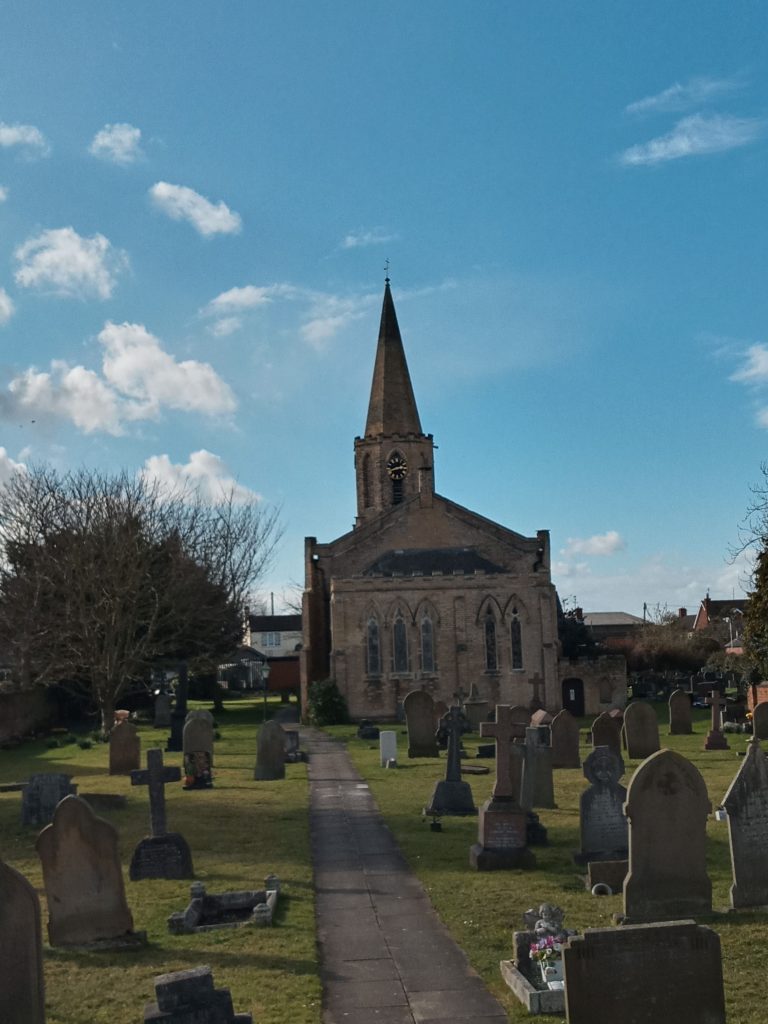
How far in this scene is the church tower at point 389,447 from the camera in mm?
51469

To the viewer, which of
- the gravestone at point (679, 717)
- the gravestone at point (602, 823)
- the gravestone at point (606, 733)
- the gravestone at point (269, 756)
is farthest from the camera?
the gravestone at point (679, 717)

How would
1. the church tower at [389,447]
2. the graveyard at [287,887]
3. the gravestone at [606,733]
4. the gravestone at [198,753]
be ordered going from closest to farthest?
the graveyard at [287,887], the gravestone at [198,753], the gravestone at [606,733], the church tower at [389,447]

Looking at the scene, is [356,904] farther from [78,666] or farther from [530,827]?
[78,666]

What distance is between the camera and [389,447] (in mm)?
51500

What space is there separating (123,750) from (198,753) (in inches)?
146

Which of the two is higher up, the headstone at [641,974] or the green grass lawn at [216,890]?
the headstone at [641,974]

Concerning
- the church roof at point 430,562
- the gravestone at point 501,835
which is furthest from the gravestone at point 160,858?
the church roof at point 430,562

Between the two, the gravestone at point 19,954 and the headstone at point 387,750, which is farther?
the headstone at point 387,750

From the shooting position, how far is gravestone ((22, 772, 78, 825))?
18219 mm

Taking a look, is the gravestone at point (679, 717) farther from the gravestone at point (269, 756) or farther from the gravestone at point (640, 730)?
the gravestone at point (269, 756)

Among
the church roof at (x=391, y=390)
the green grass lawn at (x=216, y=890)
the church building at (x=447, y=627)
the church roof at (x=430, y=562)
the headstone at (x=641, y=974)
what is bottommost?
the green grass lawn at (x=216, y=890)

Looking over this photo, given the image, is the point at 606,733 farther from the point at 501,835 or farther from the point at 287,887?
the point at 287,887

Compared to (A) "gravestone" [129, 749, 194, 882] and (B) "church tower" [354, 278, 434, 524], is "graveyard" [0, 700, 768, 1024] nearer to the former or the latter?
(A) "gravestone" [129, 749, 194, 882]

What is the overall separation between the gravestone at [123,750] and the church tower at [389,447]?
85.8ft
